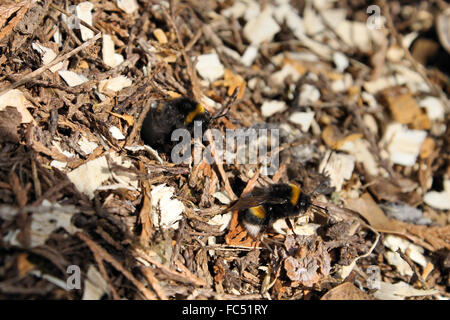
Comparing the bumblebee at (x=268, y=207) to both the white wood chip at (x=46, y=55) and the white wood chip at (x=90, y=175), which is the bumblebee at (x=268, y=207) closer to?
the white wood chip at (x=90, y=175)

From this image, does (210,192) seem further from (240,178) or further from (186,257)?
(186,257)

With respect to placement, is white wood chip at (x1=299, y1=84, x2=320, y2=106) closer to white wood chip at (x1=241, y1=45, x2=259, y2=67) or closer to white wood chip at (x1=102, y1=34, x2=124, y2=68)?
white wood chip at (x1=241, y1=45, x2=259, y2=67)

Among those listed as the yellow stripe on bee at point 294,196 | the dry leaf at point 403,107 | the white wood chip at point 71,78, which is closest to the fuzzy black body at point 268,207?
the yellow stripe on bee at point 294,196

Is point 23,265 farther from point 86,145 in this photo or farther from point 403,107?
point 403,107

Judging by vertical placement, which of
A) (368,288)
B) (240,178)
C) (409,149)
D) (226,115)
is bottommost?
(368,288)

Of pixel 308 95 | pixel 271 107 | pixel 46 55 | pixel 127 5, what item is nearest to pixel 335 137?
pixel 308 95

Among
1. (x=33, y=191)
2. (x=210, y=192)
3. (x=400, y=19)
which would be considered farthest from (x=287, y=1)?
(x=33, y=191)

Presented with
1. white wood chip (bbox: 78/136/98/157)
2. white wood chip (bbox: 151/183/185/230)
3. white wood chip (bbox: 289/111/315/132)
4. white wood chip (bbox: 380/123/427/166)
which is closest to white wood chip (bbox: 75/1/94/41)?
white wood chip (bbox: 78/136/98/157)
